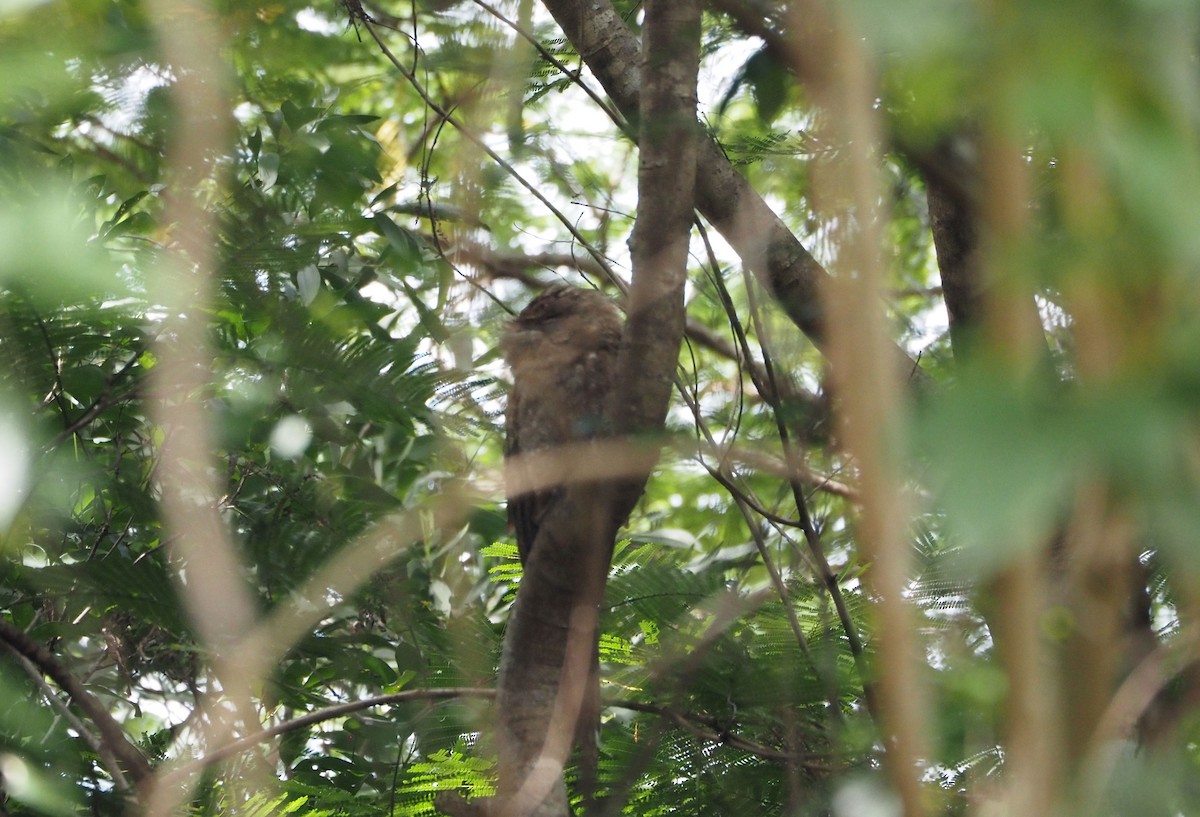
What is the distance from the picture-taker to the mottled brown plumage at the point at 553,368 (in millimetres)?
3494

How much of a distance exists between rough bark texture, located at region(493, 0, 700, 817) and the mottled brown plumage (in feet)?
3.17

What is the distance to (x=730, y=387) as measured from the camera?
4406mm

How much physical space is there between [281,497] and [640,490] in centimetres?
148

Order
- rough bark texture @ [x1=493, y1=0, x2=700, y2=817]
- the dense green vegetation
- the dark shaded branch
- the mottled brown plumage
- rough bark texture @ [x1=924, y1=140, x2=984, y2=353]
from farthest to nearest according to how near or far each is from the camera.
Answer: the mottled brown plumage < rough bark texture @ [x1=924, y1=140, x2=984, y2=353] < rough bark texture @ [x1=493, y1=0, x2=700, y2=817] < the dark shaded branch < the dense green vegetation

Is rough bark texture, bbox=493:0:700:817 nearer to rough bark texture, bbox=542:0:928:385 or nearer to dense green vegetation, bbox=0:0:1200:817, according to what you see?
dense green vegetation, bbox=0:0:1200:817

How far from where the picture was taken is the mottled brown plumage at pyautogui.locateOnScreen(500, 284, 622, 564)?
11.5ft

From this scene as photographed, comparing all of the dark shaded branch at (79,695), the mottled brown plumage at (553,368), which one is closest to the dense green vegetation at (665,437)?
the dark shaded branch at (79,695)

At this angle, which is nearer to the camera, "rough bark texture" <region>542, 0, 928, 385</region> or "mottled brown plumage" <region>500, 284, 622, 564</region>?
"rough bark texture" <region>542, 0, 928, 385</region>

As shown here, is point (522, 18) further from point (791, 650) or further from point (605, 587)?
point (791, 650)

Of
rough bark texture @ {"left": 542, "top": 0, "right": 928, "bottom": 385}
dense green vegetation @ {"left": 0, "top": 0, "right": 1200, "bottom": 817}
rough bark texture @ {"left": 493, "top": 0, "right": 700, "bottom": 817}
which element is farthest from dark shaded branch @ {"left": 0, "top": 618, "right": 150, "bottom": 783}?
rough bark texture @ {"left": 542, "top": 0, "right": 928, "bottom": 385}

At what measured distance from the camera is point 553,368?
3572 millimetres

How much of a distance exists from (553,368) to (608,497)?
1.36 metres

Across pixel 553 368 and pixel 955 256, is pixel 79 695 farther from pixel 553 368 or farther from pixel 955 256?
pixel 955 256

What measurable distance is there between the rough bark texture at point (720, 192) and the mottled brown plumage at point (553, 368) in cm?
69
